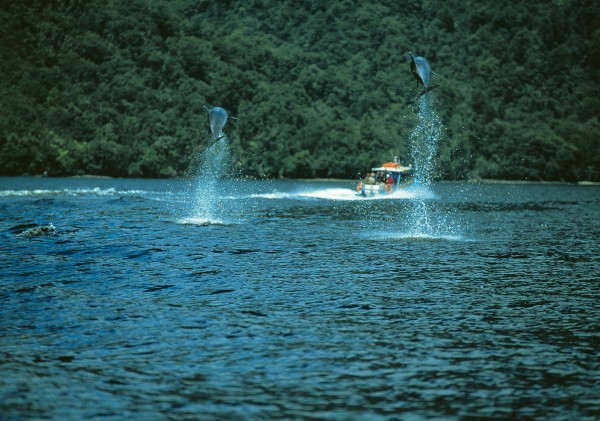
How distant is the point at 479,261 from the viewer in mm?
33656

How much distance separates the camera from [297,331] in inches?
709

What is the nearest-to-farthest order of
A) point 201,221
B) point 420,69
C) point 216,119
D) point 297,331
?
point 297,331 < point 420,69 < point 216,119 < point 201,221

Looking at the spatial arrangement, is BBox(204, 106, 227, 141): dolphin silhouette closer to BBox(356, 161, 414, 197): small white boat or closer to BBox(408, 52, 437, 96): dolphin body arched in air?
BBox(408, 52, 437, 96): dolphin body arched in air

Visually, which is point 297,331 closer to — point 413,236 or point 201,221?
point 413,236

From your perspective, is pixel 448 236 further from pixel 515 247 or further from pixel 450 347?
pixel 450 347

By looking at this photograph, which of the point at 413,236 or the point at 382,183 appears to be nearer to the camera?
the point at 413,236

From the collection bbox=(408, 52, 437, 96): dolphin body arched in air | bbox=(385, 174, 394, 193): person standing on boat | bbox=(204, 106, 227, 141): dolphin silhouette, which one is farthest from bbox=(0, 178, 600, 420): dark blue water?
bbox=(385, 174, 394, 193): person standing on boat

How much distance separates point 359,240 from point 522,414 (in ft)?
104

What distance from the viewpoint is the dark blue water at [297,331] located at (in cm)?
1261

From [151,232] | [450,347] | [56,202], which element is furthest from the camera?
[56,202]

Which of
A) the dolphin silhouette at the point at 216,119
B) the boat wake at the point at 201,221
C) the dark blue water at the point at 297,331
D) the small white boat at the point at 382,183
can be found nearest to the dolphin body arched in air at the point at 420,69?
the dark blue water at the point at 297,331

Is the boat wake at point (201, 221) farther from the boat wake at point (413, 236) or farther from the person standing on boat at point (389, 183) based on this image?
the person standing on boat at point (389, 183)

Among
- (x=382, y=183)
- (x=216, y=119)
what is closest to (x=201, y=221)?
(x=216, y=119)

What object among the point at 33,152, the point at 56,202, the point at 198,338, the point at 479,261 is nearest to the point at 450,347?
the point at 198,338
